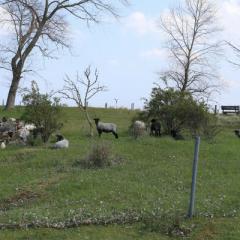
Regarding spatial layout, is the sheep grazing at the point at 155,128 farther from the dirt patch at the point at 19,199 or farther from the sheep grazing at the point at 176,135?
the dirt patch at the point at 19,199

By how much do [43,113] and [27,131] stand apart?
2.88ft

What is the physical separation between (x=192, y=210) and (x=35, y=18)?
Result: 3153 cm

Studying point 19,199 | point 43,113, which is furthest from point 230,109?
point 19,199

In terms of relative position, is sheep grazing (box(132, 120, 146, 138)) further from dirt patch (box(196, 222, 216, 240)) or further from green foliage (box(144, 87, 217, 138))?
dirt patch (box(196, 222, 216, 240))

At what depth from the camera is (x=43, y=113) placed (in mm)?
22422

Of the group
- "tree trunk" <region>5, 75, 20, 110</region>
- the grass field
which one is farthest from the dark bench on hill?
the grass field

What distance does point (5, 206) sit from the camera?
12461mm

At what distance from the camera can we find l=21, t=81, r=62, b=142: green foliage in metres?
22.3

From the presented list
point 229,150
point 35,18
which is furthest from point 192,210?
point 35,18

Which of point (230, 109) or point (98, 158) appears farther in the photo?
point (230, 109)

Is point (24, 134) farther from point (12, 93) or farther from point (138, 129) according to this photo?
point (12, 93)

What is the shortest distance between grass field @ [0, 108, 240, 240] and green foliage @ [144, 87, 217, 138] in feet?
9.70

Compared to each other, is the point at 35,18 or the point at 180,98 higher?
the point at 35,18

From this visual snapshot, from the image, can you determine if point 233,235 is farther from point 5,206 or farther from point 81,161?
point 81,161
